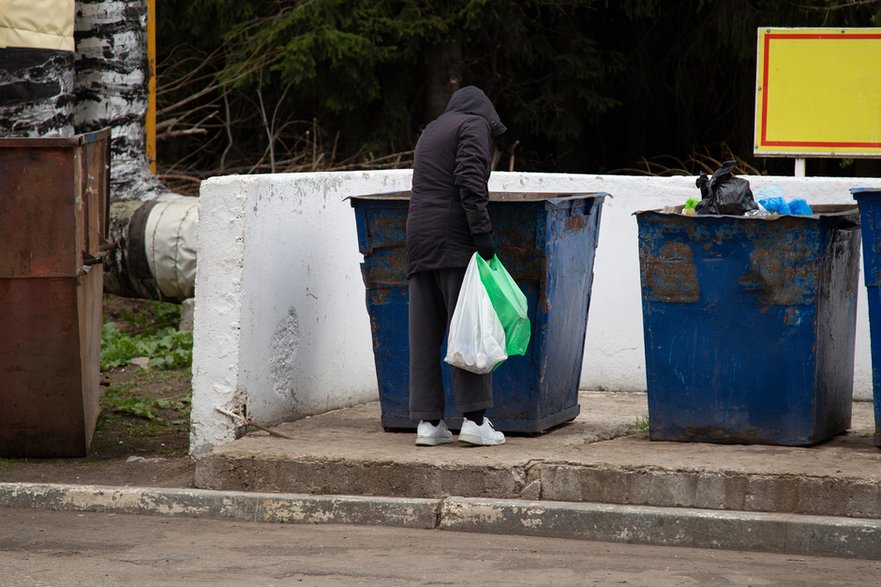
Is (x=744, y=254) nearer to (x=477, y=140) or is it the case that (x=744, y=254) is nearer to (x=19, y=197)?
(x=477, y=140)

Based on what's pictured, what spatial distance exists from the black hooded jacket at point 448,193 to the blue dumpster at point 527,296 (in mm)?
282

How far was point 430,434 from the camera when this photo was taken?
252 inches

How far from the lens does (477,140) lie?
6.21 metres

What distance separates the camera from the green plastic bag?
6.20m

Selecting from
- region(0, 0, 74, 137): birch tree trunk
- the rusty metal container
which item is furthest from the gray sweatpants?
region(0, 0, 74, 137): birch tree trunk

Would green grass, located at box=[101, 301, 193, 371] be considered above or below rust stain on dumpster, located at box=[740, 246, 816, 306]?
below

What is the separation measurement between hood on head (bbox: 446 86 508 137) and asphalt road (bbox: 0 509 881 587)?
1.96 meters

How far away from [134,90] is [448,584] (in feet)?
25.3

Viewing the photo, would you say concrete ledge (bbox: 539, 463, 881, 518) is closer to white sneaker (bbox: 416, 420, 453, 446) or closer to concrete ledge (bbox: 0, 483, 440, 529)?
concrete ledge (bbox: 0, 483, 440, 529)

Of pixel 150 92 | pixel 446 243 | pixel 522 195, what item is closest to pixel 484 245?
pixel 446 243

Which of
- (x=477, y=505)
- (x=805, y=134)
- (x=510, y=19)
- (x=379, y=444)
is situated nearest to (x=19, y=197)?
(x=379, y=444)

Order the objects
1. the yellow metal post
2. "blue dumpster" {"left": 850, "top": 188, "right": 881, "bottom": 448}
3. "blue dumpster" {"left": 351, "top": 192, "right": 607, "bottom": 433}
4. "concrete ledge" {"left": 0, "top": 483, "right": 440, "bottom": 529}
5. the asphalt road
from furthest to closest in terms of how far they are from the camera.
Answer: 1. the yellow metal post
2. "blue dumpster" {"left": 351, "top": 192, "right": 607, "bottom": 433}
3. "blue dumpster" {"left": 850, "top": 188, "right": 881, "bottom": 448}
4. "concrete ledge" {"left": 0, "top": 483, "right": 440, "bottom": 529}
5. the asphalt road

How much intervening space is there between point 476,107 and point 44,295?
2.27 m

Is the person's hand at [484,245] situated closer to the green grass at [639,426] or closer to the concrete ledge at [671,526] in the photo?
the concrete ledge at [671,526]
